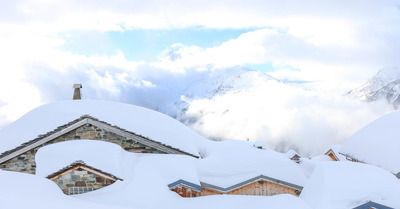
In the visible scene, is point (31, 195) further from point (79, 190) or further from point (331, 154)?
point (331, 154)

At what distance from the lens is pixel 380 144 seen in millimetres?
17625

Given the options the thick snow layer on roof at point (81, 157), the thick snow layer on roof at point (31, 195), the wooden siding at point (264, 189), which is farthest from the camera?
the wooden siding at point (264, 189)

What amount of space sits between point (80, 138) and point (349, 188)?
1187cm

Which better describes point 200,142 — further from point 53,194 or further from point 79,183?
point 53,194

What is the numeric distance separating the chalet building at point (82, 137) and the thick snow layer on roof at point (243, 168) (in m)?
1.48

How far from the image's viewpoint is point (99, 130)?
16188 mm

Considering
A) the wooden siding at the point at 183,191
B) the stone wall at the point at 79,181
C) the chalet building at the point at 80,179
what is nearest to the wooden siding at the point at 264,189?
the wooden siding at the point at 183,191

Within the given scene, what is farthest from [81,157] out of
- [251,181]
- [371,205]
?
[371,205]

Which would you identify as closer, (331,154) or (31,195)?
(31,195)

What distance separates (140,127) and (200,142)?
461 centimetres

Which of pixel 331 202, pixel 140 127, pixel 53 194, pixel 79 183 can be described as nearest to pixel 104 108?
pixel 140 127

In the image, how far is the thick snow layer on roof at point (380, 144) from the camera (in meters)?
16.2

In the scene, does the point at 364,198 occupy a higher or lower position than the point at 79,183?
lower

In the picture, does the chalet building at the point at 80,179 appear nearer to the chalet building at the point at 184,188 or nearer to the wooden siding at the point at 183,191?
the chalet building at the point at 184,188
